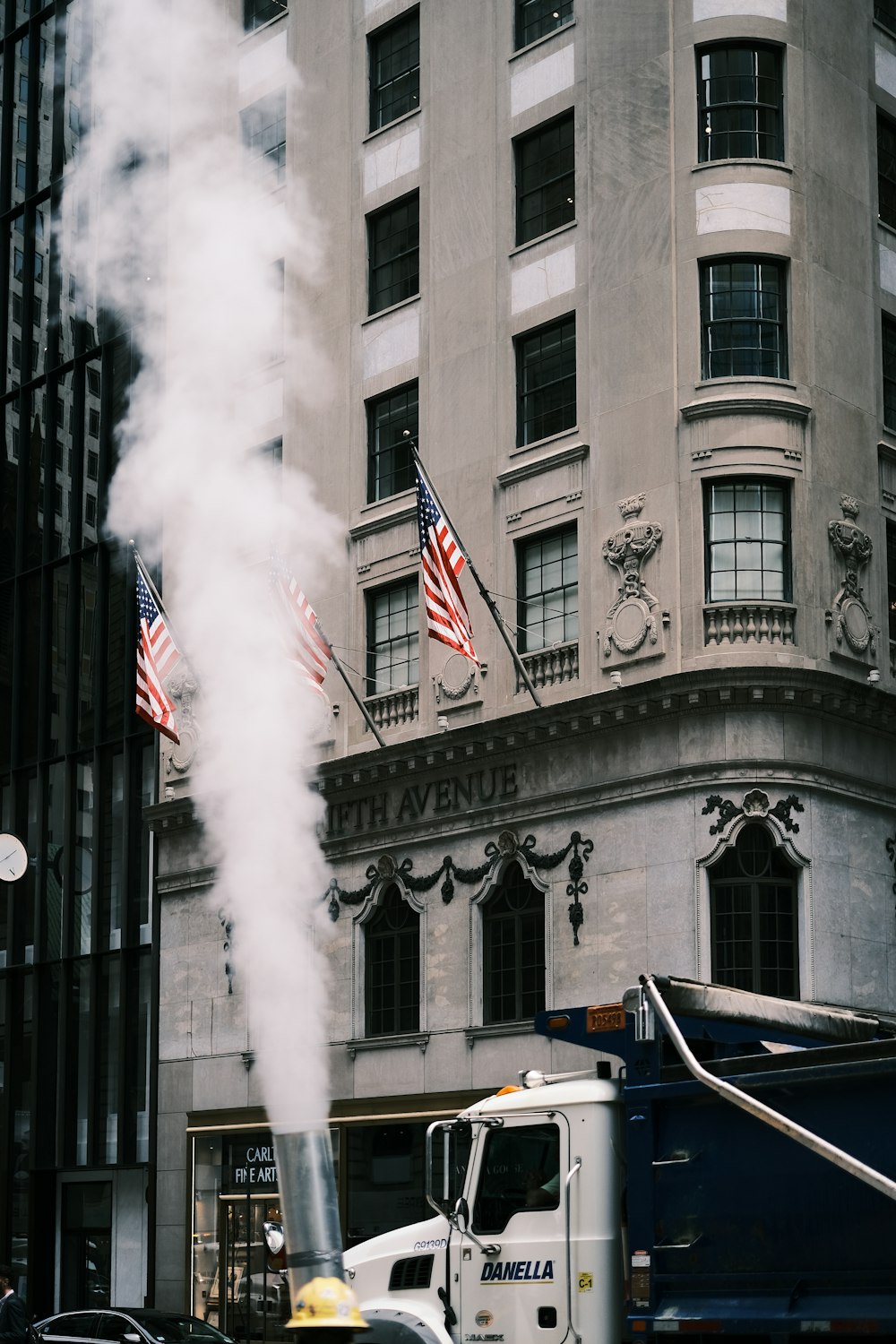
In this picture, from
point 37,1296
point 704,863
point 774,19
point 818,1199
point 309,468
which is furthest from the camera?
point 37,1296

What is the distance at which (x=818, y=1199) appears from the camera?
1253cm

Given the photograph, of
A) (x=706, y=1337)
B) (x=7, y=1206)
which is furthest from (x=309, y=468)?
(x=706, y=1337)

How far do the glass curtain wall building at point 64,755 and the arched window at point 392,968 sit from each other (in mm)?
6757

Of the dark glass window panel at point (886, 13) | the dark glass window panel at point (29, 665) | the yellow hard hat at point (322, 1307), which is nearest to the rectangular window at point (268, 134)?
the dark glass window panel at point (886, 13)

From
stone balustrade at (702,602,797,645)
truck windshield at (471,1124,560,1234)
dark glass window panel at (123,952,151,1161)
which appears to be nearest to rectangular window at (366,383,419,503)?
stone balustrade at (702,602,797,645)

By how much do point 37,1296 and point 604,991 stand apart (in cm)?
1770

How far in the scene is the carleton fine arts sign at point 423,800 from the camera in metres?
30.0

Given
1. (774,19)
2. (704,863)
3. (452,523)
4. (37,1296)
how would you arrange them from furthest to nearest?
(37,1296), (452,523), (774,19), (704,863)

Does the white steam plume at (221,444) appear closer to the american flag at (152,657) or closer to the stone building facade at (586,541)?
the american flag at (152,657)

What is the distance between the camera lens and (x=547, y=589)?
30.0m

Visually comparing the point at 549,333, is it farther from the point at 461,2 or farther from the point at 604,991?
the point at 604,991

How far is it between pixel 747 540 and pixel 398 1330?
51.3 feet

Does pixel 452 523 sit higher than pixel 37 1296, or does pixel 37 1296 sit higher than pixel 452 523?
pixel 452 523

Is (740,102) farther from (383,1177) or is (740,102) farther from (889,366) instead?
(383,1177)
